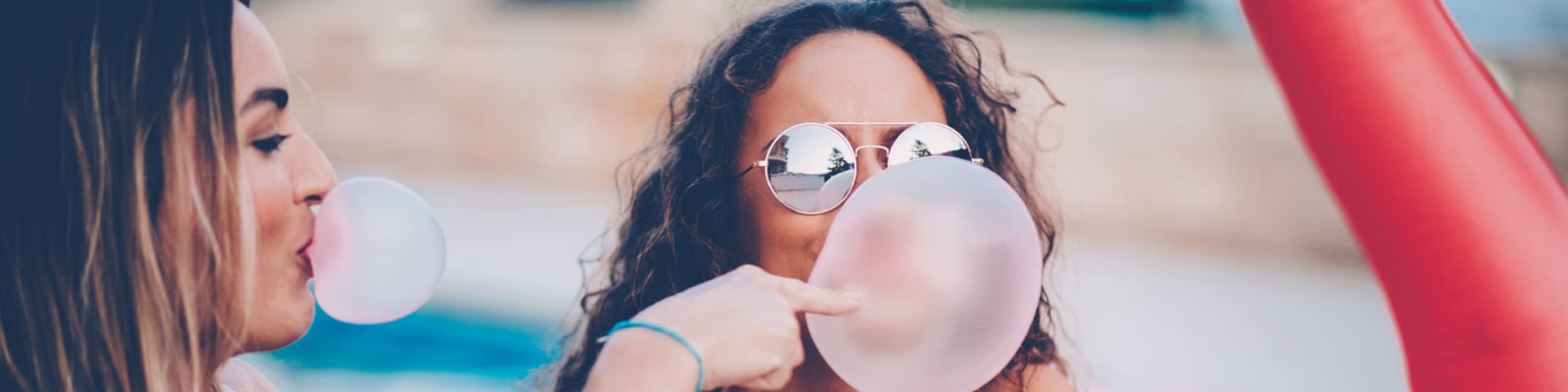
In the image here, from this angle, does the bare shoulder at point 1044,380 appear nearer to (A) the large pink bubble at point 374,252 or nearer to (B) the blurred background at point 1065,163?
(A) the large pink bubble at point 374,252

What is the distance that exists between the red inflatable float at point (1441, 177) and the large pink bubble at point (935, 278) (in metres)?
0.34

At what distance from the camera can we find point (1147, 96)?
8672 mm

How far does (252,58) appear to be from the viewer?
133 centimetres

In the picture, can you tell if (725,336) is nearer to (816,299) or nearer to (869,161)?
(816,299)

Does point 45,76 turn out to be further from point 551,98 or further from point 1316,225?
point 551,98

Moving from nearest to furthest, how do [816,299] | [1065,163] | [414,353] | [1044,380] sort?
[816,299] < [1044,380] < [414,353] < [1065,163]

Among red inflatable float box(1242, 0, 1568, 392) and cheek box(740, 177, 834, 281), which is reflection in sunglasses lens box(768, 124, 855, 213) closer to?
cheek box(740, 177, 834, 281)

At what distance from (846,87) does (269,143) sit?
764 millimetres


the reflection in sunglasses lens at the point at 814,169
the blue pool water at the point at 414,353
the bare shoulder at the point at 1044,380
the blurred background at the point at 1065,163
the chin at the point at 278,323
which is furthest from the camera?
the blue pool water at the point at 414,353

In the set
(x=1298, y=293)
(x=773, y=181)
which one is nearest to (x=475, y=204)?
(x=1298, y=293)

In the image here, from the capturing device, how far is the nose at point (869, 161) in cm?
159

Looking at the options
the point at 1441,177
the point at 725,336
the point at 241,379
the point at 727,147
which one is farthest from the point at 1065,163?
the point at 725,336

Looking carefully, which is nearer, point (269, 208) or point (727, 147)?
point (269, 208)

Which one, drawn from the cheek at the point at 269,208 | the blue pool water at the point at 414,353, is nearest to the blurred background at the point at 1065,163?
the blue pool water at the point at 414,353
